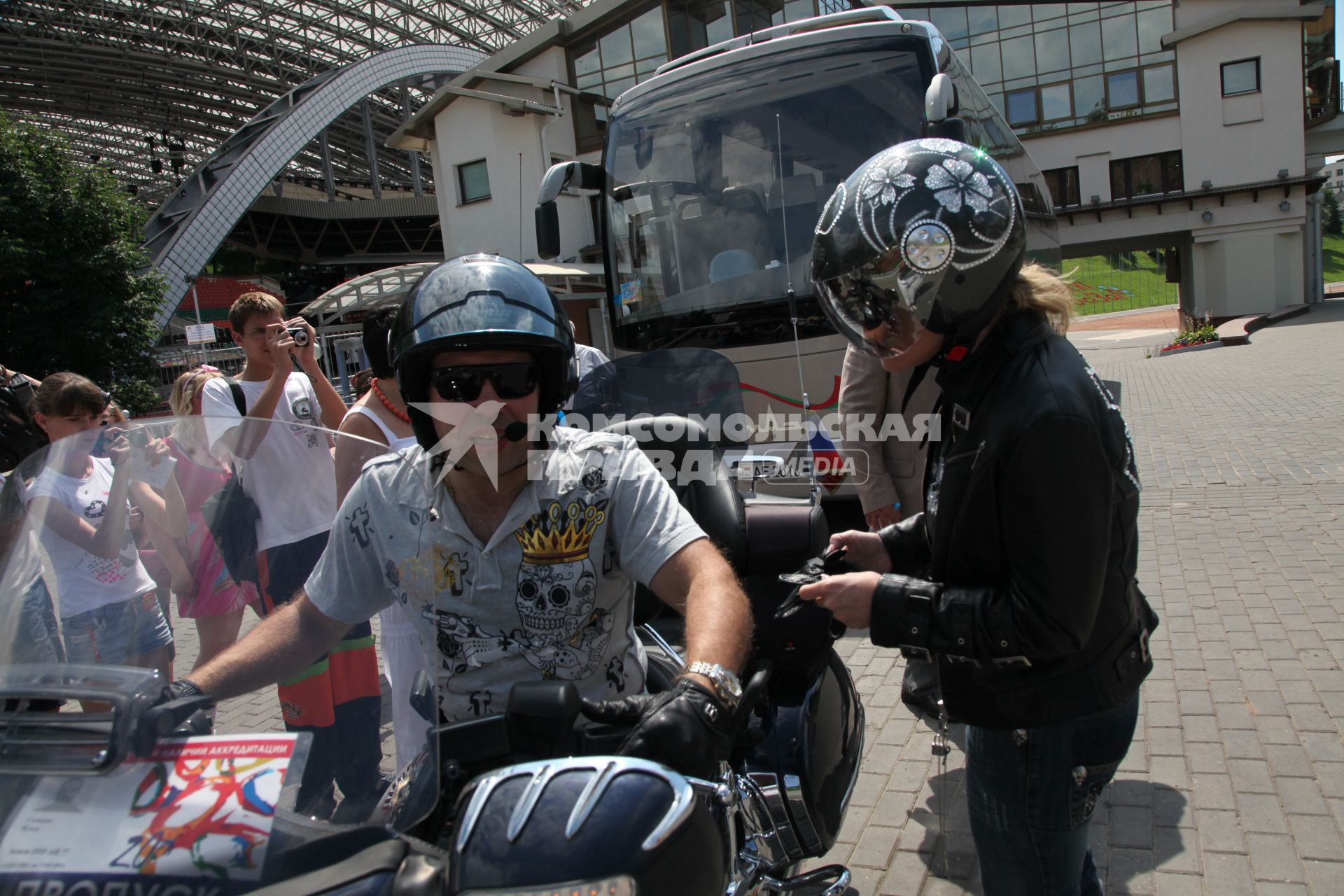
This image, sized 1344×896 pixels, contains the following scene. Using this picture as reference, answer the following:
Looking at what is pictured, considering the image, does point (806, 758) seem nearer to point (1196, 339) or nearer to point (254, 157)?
point (1196, 339)

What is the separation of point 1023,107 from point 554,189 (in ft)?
106

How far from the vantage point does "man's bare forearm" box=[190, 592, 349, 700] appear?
1.50m

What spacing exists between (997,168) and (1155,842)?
90.5 inches

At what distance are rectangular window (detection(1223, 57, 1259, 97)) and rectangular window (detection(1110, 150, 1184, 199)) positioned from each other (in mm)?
2421

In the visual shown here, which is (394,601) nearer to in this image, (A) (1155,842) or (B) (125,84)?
(A) (1155,842)

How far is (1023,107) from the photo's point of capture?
110 feet

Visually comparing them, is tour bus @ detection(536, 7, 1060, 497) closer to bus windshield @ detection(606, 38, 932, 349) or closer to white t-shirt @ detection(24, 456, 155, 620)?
bus windshield @ detection(606, 38, 932, 349)

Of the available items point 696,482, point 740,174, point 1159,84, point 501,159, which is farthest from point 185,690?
point 1159,84

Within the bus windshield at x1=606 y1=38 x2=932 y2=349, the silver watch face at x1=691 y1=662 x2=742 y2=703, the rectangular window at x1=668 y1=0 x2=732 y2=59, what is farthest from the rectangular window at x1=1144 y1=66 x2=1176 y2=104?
the silver watch face at x1=691 y1=662 x2=742 y2=703

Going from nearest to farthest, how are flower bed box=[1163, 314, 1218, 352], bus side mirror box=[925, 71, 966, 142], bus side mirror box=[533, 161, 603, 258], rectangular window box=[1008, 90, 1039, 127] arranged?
bus side mirror box=[925, 71, 966, 142]
bus side mirror box=[533, 161, 603, 258]
flower bed box=[1163, 314, 1218, 352]
rectangular window box=[1008, 90, 1039, 127]

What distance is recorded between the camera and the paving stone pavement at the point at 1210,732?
2758 mm

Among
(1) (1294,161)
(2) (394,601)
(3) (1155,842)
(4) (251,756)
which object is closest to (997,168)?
(2) (394,601)

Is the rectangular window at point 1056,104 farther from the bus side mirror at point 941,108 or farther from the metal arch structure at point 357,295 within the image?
the bus side mirror at point 941,108

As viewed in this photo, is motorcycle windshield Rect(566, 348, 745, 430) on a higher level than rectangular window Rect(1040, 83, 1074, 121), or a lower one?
lower
